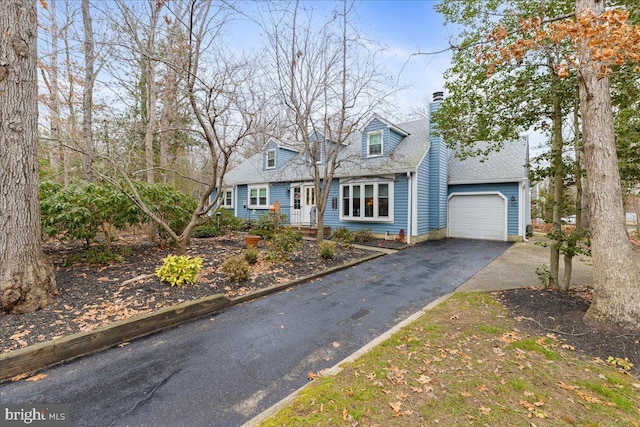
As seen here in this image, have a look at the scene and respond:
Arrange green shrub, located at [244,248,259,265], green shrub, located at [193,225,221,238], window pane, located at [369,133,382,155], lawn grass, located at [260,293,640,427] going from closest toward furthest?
1. lawn grass, located at [260,293,640,427]
2. green shrub, located at [244,248,259,265]
3. green shrub, located at [193,225,221,238]
4. window pane, located at [369,133,382,155]

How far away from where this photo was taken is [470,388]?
8.36 feet

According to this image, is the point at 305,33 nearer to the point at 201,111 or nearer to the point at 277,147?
the point at 201,111

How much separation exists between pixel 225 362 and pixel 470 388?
2.57 m

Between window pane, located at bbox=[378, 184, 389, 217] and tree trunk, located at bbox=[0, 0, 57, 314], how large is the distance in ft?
34.9

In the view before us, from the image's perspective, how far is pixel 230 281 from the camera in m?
5.65

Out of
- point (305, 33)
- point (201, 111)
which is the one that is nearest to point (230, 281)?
point (201, 111)

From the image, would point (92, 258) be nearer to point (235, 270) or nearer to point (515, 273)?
point (235, 270)

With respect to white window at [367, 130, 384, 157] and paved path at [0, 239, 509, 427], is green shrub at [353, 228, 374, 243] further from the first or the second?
paved path at [0, 239, 509, 427]

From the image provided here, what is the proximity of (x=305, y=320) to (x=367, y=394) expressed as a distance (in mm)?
1942

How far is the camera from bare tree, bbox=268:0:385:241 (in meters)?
7.71

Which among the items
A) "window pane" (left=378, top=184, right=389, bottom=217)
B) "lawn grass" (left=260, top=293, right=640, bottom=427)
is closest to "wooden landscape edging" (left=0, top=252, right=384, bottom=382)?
"lawn grass" (left=260, top=293, right=640, bottom=427)

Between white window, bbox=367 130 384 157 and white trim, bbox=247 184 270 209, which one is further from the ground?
white window, bbox=367 130 384 157

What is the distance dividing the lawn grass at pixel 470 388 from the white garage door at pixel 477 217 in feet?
33.4

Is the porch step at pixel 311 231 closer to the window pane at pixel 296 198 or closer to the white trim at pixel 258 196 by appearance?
the window pane at pixel 296 198
